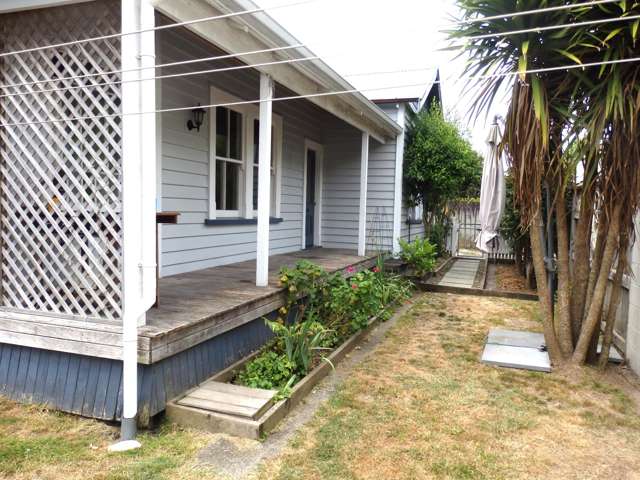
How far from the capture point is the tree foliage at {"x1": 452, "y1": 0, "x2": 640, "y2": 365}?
12.7ft

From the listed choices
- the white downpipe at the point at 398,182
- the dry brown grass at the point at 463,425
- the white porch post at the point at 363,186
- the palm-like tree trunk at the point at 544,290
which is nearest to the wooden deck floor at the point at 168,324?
the dry brown grass at the point at 463,425

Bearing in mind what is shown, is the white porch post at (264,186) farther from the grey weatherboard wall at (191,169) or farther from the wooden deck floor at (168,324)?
the grey weatherboard wall at (191,169)

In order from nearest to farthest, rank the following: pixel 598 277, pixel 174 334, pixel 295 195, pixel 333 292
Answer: pixel 174 334, pixel 598 277, pixel 333 292, pixel 295 195

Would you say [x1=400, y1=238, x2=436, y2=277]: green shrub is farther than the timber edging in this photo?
Yes

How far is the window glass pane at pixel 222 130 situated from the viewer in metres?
6.05

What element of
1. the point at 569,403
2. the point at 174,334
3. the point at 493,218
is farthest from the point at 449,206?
the point at 174,334

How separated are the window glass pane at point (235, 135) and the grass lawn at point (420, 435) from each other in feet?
11.3

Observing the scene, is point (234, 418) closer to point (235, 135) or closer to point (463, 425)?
point (463, 425)

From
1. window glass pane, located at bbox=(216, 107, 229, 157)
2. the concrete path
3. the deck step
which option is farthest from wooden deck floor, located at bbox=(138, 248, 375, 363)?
the concrete path

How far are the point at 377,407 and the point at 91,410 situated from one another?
2.08 metres

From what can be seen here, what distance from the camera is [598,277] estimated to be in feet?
14.8

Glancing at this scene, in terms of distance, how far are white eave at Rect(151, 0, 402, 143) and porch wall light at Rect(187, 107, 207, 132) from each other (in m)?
1.01

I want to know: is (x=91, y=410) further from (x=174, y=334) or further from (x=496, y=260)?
(x=496, y=260)

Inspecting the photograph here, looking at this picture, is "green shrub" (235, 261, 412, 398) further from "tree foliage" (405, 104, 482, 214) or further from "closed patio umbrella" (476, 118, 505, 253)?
"tree foliage" (405, 104, 482, 214)
